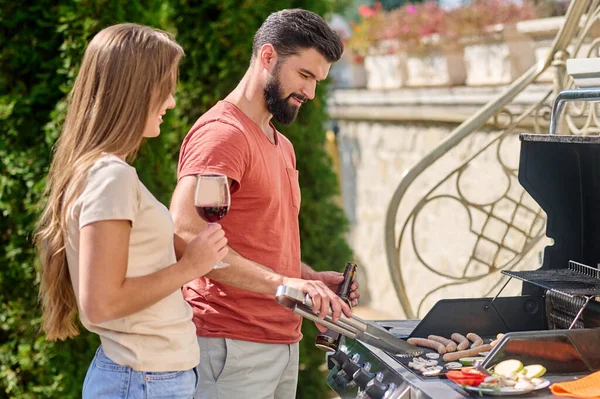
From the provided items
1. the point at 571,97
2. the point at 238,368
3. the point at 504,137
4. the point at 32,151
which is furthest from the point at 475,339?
the point at 32,151

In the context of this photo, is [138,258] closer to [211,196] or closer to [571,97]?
[211,196]

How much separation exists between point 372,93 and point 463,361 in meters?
6.34

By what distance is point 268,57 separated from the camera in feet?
8.64

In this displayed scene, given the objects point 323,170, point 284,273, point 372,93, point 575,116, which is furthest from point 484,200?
point 284,273

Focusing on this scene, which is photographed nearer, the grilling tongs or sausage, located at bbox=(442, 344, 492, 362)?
the grilling tongs

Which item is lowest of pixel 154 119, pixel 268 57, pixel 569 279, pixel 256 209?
pixel 569 279

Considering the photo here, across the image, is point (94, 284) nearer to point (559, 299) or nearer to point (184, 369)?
point (184, 369)

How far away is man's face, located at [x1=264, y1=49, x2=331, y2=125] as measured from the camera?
2.62 meters

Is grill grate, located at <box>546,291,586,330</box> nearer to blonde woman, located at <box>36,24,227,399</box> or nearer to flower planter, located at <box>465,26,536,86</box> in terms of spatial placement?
blonde woman, located at <box>36,24,227,399</box>

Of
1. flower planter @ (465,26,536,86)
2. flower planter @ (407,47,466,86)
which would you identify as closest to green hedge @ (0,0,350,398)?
flower planter @ (465,26,536,86)

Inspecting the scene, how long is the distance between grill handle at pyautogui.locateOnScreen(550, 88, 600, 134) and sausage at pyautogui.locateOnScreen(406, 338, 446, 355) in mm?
831

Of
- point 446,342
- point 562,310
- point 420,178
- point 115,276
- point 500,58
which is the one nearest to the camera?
point 115,276

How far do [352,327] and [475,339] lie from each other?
0.40 m

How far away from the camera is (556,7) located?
22.9 ft
